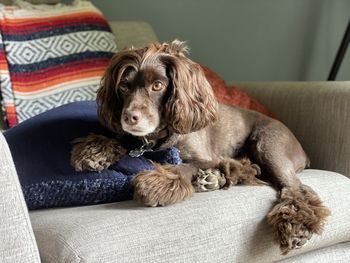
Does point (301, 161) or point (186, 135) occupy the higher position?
point (186, 135)

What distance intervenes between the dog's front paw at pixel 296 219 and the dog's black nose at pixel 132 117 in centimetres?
43

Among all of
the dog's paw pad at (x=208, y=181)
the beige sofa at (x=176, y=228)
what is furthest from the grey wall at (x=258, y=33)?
the dog's paw pad at (x=208, y=181)

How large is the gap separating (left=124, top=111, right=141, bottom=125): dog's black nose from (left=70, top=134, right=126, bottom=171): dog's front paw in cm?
15

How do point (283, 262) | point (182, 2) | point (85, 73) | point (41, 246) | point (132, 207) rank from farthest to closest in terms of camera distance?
point (182, 2) < point (85, 73) < point (283, 262) < point (132, 207) < point (41, 246)

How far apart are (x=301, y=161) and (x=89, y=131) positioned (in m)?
0.71

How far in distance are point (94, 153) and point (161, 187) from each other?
0.22 m

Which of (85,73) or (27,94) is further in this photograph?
(85,73)

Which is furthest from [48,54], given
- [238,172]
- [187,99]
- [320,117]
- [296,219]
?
[296,219]

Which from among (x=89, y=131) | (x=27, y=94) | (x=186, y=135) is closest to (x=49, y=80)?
(x=27, y=94)

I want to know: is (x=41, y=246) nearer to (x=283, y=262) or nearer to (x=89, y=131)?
(x=89, y=131)

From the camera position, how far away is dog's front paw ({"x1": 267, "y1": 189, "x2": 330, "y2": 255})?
1.41m

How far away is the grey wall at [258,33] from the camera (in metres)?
2.83

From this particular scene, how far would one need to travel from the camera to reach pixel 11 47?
1985 mm

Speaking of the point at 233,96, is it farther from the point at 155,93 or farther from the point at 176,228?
the point at 176,228
